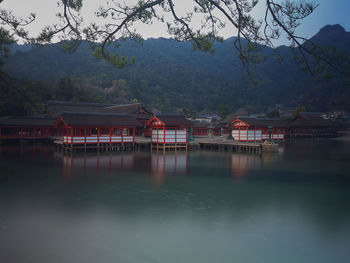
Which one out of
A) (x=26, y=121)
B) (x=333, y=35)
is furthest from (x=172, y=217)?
(x=333, y=35)

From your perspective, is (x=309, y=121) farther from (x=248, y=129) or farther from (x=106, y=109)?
(x=106, y=109)

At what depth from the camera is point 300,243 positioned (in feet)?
Result: 24.9

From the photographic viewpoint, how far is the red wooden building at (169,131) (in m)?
30.5

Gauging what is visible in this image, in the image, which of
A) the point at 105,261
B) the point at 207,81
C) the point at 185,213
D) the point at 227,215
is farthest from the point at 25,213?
the point at 207,81

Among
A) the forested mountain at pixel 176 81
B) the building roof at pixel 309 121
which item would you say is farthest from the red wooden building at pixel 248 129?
the forested mountain at pixel 176 81

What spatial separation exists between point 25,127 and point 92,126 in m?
12.7

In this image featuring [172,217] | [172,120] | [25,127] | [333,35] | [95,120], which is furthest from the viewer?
[333,35]

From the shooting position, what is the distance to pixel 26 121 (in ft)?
117

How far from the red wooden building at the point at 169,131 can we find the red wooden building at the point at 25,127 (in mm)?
13622

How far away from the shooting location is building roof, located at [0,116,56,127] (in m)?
34.1

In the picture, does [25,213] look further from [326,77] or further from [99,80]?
[99,80]

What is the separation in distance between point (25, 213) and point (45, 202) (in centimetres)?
128

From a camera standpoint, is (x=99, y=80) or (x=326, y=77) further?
(x=99, y=80)

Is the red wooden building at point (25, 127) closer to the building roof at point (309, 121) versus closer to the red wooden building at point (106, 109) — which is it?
the red wooden building at point (106, 109)
